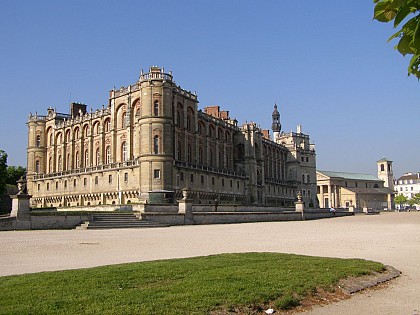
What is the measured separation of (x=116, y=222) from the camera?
118ft

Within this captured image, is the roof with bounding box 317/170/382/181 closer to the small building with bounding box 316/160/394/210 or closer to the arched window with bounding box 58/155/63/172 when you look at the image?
the small building with bounding box 316/160/394/210

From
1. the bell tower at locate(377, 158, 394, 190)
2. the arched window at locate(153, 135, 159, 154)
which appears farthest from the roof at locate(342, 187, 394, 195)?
the arched window at locate(153, 135, 159, 154)

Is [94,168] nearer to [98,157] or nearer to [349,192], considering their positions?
[98,157]

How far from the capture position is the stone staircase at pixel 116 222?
3391 cm

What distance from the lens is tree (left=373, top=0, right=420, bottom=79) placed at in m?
Result: 2.90

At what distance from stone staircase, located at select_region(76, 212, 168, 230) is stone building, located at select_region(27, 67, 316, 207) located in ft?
53.3

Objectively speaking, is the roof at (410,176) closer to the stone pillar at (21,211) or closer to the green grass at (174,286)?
the stone pillar at (21,211)

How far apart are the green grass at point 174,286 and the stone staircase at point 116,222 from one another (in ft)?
76.2

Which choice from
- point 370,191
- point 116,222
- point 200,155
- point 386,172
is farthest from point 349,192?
point 116,222

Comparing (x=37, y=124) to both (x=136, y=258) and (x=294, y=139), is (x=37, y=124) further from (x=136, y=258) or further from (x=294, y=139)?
(x=136, y=258)

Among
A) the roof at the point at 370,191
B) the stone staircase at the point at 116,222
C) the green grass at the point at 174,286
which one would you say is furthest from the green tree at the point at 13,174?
the roof at the point at 370,191

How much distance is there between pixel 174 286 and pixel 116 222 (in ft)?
92.9

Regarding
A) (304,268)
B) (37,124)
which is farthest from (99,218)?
(37,124)

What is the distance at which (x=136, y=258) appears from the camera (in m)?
14.4
